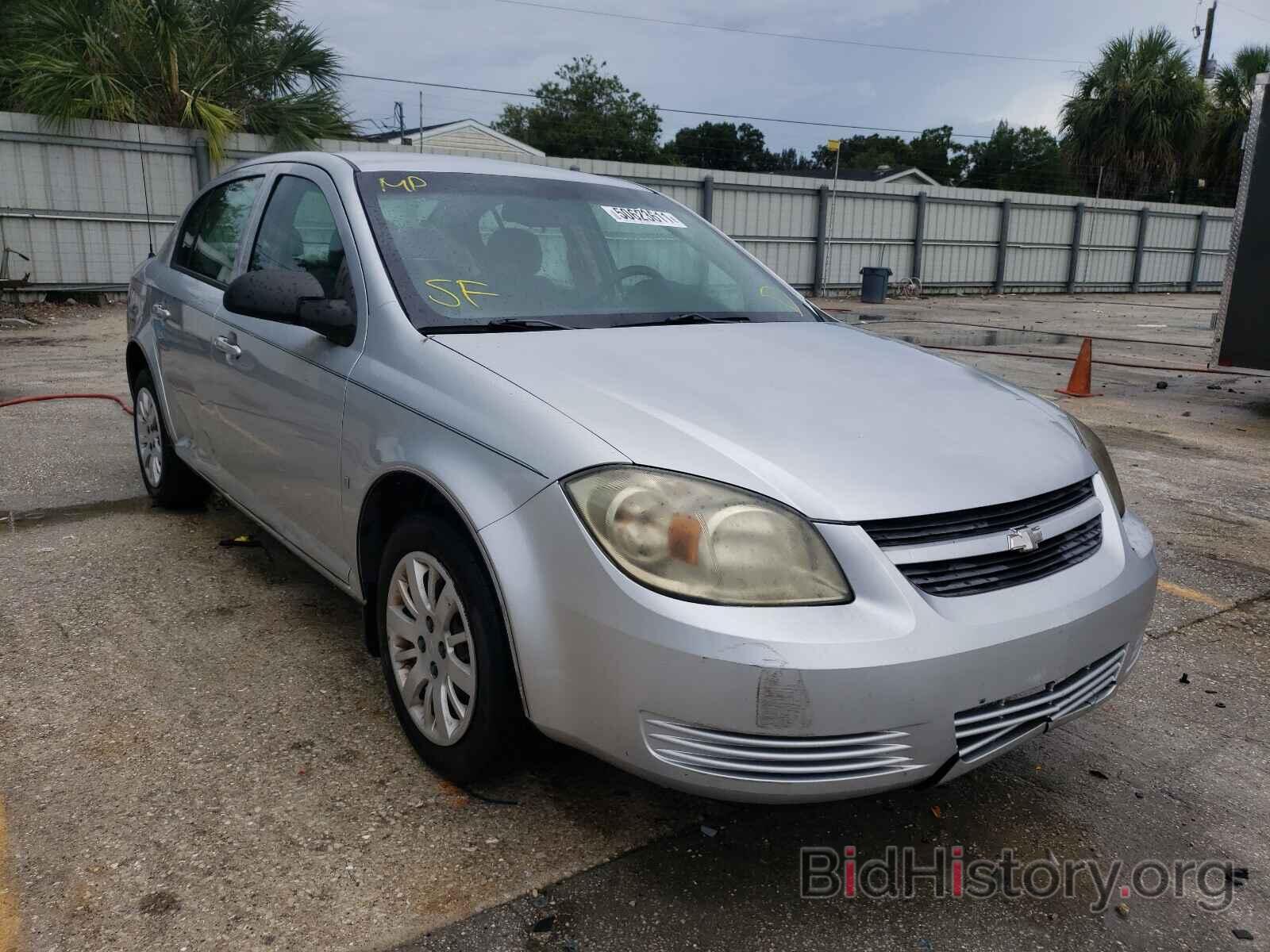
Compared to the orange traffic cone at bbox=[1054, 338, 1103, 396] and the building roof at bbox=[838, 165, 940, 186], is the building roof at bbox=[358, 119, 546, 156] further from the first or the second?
the orange traffic cone at bbox=[1054, 338, 1103, 396]

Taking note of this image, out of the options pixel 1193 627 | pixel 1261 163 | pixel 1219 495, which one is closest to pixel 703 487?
pixel 1193 627

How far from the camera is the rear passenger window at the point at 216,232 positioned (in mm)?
3938

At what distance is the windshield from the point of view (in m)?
2.96

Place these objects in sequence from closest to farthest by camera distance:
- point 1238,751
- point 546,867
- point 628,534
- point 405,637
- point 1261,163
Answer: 1. point 628,534
2. point 546,867
3. point 405,637
4. point 1238,751
5. point 1261,163

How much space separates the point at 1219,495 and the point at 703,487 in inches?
200

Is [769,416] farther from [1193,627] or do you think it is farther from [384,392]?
[1193,627]

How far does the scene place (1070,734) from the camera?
3039 millimetres

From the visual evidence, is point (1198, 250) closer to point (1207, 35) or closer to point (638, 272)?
point (1207, 35)

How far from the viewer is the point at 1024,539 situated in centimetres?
223

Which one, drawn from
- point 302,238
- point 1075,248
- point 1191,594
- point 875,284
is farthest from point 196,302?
point 1075,248

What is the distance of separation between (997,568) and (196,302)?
3.21m

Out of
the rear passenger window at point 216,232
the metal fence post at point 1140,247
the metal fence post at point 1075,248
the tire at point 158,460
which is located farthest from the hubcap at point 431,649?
the metal fence post at point 1140,247

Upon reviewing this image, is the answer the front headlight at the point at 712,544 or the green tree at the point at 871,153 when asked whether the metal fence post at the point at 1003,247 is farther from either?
the green tree at the point at 871,153

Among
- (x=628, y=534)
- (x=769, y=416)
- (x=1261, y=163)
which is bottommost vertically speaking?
(x=628, y=534)
